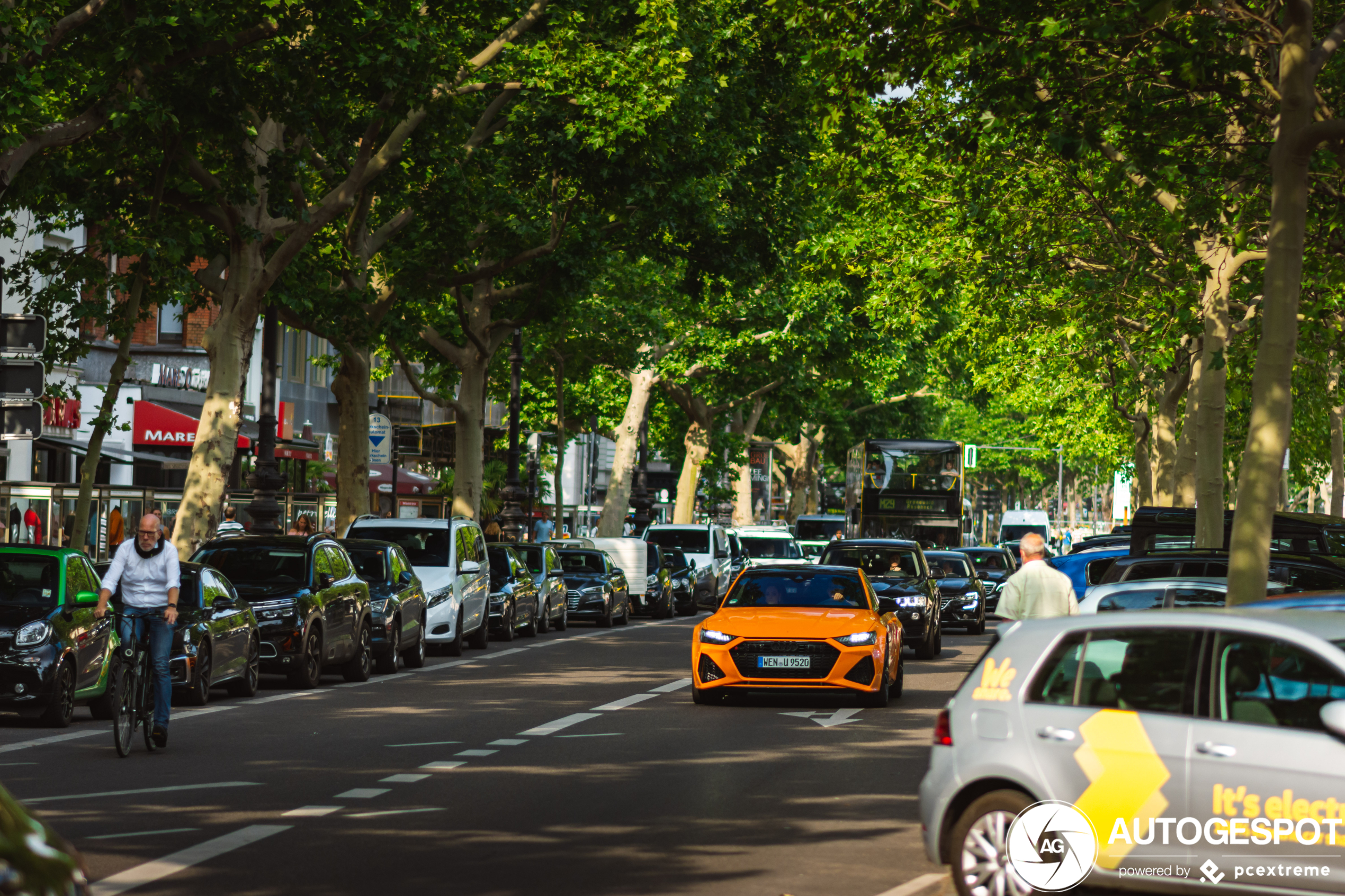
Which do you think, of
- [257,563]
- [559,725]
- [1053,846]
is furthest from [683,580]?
[1053,846]

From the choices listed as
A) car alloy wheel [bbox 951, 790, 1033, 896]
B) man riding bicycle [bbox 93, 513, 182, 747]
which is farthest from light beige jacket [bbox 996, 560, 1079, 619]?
car alloy wheel [bbox 951, 790, 1033, 896]

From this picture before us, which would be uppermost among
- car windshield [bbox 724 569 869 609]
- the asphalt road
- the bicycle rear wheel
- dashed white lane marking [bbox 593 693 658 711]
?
car windshield [bbox 724 569 869 609]

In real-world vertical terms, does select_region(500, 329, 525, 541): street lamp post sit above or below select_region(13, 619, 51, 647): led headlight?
above

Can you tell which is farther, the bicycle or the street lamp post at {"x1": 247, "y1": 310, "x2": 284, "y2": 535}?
the street lamp post at {"x1": 247, "y1": 310, "x2": 284, "y2": 535}

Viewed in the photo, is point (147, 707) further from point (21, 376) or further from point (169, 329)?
point (169, 329)

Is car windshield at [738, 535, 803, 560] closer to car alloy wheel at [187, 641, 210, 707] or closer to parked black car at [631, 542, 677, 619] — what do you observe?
parked black car at [631, 542, 677, 619]

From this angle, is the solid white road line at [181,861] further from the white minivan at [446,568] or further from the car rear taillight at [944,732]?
the white minivan at [446,568]

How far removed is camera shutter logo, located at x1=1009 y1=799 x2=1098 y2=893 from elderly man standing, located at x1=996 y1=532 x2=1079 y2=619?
7276 millimetres

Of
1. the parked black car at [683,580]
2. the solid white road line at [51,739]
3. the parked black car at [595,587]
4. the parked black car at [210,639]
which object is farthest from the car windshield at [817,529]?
the solid white road line at [51,739]

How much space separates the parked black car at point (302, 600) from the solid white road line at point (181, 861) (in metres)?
9.99

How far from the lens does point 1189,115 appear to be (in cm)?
2014

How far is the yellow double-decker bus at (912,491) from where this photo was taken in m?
52.9

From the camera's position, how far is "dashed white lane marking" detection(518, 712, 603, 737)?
1557 cm

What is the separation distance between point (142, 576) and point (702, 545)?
31708 millimetres
